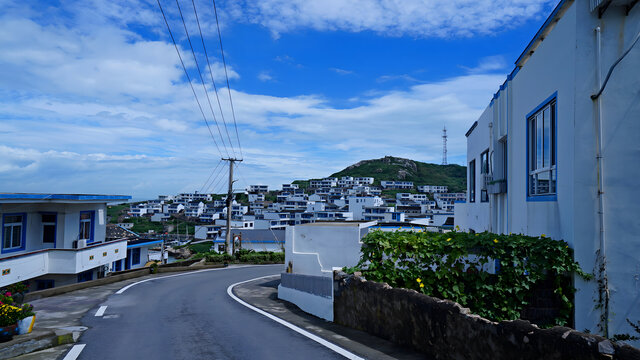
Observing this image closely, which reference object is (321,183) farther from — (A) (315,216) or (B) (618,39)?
(B) (618,39)

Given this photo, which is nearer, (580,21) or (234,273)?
(580,21)

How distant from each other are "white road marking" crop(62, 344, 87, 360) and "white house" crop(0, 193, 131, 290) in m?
13.0

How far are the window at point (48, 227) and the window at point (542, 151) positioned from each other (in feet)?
76.4

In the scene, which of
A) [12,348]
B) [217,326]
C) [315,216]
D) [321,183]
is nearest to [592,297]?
[217,326]

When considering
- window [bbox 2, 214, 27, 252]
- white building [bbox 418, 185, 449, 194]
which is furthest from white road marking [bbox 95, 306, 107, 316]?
white building [bbox 418, 185, 449, 194]

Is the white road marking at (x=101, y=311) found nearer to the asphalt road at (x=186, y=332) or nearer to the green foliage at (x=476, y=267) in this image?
the asphalt road at (x=186, y=332)

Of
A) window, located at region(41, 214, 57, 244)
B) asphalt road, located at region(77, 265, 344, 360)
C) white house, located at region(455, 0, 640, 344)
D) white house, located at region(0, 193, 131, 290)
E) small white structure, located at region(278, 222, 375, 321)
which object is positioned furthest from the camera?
window, located at region(41, 214, 57, 244)

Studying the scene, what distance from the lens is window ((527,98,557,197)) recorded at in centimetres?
838

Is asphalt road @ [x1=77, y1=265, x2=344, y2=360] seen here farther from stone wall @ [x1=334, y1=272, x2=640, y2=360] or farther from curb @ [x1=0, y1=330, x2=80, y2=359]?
→ stone wall @ [x1=334, y1=272, x2=640, y2=360]

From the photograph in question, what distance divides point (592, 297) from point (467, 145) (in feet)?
41.8

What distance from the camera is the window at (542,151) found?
838 centimetres

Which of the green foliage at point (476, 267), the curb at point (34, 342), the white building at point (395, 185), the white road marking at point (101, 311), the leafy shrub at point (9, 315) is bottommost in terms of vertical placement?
the white road marking at point (101, 311)

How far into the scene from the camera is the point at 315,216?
108m

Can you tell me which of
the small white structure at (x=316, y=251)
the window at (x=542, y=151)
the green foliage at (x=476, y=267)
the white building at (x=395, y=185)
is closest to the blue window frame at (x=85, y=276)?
the small white structure at (x=316, y=251)
